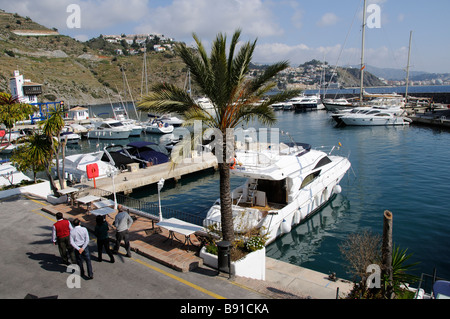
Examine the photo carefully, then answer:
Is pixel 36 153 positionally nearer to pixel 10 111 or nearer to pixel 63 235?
pixel 10 111

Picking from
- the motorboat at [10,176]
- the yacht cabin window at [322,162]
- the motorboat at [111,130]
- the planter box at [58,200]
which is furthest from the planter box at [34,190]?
the motorboat at [111,130]

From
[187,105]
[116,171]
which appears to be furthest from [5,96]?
[187,105]

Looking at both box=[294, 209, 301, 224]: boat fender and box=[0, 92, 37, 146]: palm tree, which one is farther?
box=[0, 92, 37, 146]: palm tree

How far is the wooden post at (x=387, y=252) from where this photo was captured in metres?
7.39

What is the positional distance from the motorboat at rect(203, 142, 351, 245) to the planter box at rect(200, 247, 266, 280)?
334 cm

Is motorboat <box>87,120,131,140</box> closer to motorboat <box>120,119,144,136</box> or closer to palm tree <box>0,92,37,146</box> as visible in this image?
motorboat <box>120,119,144,136</box>

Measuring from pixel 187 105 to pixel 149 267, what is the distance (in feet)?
16.2

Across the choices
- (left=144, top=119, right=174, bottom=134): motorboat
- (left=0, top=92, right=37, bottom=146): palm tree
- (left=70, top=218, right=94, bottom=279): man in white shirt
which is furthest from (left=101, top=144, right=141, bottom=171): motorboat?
(left=144, top=119, right=174, bottom=134): motorboat

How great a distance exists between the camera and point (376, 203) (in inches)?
790

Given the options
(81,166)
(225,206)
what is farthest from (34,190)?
(225,206)

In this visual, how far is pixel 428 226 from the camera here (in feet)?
54.0

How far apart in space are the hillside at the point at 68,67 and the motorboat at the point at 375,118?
71563 mm

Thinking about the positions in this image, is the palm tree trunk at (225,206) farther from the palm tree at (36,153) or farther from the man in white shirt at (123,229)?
the palm tree at (36,153)

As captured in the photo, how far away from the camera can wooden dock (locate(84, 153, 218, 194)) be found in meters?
21.7
